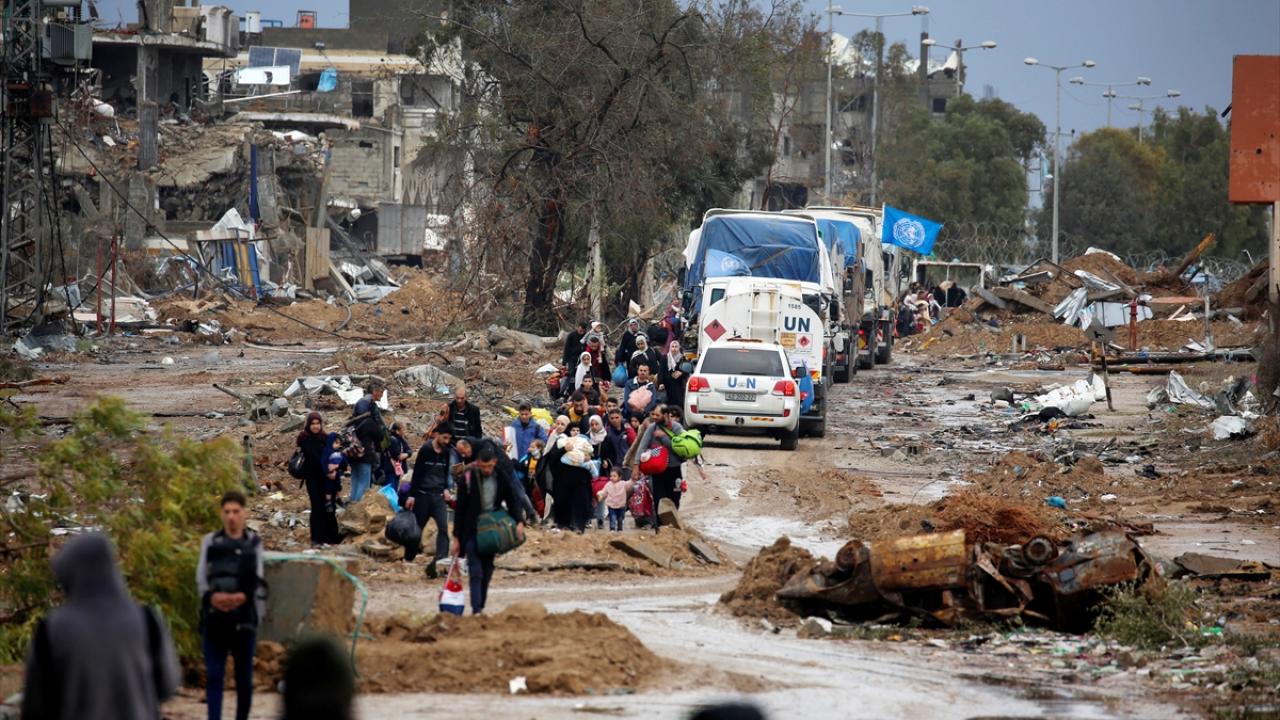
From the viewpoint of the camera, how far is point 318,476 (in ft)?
52.6

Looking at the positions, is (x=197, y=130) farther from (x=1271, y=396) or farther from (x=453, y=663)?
(x=453, y=663)

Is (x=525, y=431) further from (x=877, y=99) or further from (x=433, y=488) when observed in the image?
(x=877, y=99)

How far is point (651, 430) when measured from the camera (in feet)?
57.9

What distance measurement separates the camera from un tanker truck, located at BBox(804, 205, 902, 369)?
133 ft

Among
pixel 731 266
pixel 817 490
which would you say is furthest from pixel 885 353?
pixel 817 490

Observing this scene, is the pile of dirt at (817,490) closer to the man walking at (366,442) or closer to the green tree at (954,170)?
the man walking at (366,442)

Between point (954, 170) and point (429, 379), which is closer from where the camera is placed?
point (429, 379)

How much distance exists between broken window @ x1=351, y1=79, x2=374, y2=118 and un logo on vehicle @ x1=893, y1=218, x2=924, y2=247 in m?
45.4

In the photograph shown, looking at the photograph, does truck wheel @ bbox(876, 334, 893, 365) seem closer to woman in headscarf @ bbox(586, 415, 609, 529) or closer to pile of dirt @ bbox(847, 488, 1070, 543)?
pile of dirt @ bbox(847, 488, 1070, 543)

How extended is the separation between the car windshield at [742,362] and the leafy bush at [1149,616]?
12.5 metres

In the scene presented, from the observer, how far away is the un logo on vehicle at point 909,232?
47844mm

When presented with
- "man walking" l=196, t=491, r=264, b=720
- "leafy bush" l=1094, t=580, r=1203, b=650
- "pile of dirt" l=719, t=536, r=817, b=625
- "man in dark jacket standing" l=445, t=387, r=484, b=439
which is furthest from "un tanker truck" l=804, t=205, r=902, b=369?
"man walking" l=196, t=491, r=264, b=720

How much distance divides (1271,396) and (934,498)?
9.24 metres

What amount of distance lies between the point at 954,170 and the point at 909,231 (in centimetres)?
4433
